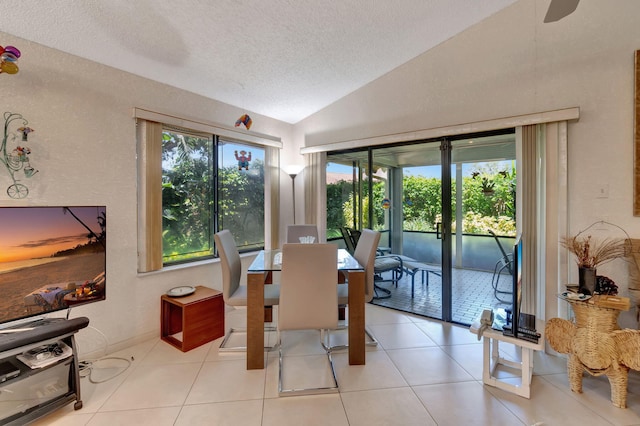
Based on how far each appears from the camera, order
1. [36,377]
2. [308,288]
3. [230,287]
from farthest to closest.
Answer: [230,287]
[308,288]
[36,377]

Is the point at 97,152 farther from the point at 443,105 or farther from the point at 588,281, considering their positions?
the point at 588,281

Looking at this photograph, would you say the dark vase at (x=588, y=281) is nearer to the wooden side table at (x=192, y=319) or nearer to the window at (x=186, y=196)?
the wooden side table at (x=192, y=319)

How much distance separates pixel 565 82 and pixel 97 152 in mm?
4066

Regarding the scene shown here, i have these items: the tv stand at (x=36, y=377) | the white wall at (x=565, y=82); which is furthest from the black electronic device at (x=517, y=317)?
the tv stand at (x=36, y=377)

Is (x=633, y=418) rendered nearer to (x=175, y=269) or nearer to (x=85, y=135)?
(x=175, y=269)

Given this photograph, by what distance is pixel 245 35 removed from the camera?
241 centimetres

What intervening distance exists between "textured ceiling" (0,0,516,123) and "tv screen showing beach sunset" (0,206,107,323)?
1.29 metres

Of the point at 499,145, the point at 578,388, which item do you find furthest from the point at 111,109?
the point at 578,388

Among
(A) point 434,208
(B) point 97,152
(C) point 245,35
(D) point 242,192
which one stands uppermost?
(C) point 245,35

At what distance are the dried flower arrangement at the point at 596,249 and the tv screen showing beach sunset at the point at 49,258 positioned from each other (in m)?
3.68

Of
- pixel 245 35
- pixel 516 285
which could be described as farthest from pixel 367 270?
pixel 245 35

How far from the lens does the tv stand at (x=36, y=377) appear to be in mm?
1541

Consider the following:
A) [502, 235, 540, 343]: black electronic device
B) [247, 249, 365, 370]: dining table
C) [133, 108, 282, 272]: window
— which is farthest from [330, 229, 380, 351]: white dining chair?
[133, 108, 282, 272]: window

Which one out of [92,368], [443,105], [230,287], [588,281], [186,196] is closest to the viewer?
[588,281]
